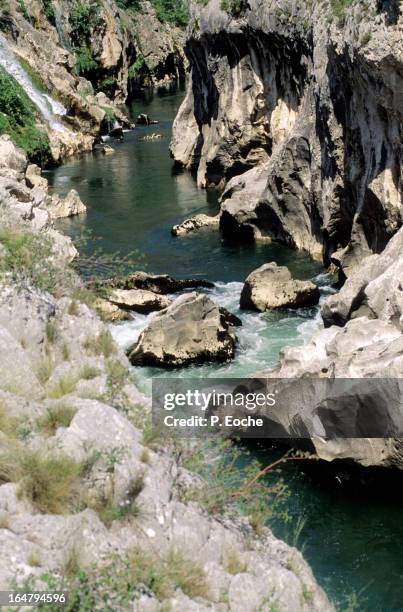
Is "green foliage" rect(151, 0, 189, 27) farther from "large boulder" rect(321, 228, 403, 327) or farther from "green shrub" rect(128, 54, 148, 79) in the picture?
"large boulder" rect(321, 228, 403, 327)

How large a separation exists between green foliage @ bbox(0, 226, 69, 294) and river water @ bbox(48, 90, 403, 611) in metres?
1.82

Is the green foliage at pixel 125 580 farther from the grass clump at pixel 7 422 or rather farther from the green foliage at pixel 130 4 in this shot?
the green foliage at pixel 130 4

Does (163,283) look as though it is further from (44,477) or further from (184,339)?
(44,477)

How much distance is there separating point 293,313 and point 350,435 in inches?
327

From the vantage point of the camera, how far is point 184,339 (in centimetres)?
1862

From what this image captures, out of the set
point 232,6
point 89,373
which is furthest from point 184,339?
point 232,6

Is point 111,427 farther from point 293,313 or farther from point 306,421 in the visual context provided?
point 293,313

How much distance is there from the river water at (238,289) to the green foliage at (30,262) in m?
1.82

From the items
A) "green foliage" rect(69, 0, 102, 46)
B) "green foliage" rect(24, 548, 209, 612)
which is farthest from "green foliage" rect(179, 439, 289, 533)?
"green foliage" rect(69, 0, 102, 46)

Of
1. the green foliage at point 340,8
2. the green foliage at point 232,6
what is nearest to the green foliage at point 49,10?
the green foliage at point 232,6

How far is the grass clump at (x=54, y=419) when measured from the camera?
607 centimetres

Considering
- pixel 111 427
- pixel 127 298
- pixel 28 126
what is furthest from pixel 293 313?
pixel 28 126

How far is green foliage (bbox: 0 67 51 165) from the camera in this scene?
138 feet

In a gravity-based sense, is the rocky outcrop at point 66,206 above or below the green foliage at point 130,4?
below
